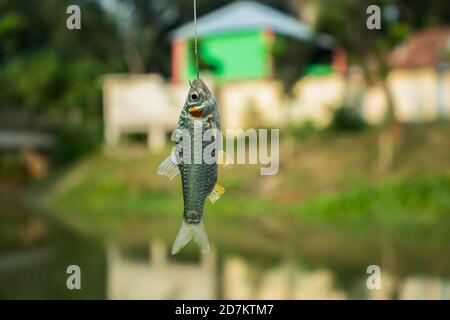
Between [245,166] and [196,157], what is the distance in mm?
19214

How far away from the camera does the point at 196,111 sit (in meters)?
4.28

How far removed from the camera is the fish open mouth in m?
4.27

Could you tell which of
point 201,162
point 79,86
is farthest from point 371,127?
point 201,162

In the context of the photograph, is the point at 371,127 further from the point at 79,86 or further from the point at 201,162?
the point at 201,162

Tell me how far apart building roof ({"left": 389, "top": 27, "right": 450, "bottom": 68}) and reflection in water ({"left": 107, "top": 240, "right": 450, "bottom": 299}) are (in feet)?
40.6

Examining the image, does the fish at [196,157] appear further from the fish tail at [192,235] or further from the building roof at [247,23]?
the building roof at [247,23]

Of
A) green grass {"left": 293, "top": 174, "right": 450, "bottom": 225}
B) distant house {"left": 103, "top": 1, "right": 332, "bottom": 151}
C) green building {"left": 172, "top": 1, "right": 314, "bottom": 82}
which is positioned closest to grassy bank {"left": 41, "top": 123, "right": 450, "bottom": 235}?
green grass {"left": 293, "top": 174, "right": 450, "bottom": 225}

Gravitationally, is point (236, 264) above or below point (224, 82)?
below

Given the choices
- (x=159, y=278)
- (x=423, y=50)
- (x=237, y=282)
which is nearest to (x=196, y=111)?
(x=237, y=282)

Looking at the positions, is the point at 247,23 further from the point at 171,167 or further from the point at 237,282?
the point at 171,167

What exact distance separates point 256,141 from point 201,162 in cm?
1923

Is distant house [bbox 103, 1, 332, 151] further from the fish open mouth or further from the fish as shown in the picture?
the fish open mouth

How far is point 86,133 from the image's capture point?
30562 mm

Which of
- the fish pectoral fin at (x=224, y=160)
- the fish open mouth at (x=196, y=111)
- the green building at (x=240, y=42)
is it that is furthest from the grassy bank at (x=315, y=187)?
the fish open mouth at (x=196, y=111)
